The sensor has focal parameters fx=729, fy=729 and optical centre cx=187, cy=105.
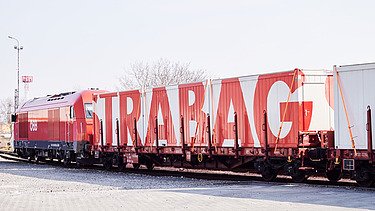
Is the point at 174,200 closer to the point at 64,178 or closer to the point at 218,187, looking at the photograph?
the point at 218,187

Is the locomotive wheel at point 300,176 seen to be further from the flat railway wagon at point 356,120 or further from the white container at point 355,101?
the white container at point 355,101

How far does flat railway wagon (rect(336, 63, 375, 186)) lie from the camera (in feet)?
64.9

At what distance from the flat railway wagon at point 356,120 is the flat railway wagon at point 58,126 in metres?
17.0

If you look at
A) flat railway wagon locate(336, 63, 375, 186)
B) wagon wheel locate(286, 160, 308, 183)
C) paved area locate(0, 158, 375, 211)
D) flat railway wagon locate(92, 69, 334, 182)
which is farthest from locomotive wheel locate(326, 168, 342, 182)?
paved area locate(0, 158, 375, 211)

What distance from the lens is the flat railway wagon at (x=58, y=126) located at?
116ft

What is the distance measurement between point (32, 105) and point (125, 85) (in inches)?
1322

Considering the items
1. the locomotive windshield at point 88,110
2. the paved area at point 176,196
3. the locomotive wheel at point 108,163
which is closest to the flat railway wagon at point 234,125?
the locomotive wheel at point 108,163

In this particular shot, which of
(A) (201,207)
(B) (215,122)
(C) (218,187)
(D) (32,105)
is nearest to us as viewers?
(A) (201,207)

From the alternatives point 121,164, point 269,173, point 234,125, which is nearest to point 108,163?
point 121,164

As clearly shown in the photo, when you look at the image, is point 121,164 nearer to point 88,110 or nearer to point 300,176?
point 88,110

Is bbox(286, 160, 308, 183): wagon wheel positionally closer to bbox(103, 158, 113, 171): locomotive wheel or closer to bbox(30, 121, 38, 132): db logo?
bbox(103, 158, 113, 171): locomotive wheel

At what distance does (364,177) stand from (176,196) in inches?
225

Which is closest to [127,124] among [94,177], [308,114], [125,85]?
[94,177]

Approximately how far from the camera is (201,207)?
15.4 metres
